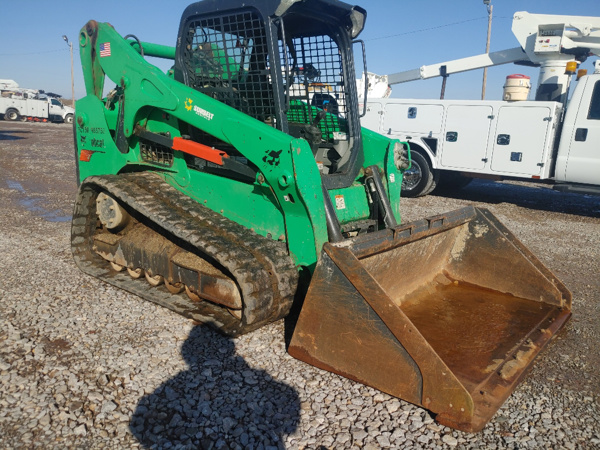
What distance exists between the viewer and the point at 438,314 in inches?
152

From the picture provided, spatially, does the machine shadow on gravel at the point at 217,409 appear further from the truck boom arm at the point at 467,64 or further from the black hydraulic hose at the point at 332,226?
the truck boom arm at the point at 467,64

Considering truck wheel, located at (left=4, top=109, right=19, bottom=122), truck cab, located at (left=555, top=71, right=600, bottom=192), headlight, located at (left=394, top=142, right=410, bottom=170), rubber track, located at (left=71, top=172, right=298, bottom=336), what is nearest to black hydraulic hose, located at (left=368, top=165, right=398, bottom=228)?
headlight, located at (left=394, top=142, right=410, bottom=170)

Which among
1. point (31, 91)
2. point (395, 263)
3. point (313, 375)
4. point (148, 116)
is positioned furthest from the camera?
point (31, 91)

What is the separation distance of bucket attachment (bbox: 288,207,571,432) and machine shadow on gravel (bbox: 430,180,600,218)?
6.11m

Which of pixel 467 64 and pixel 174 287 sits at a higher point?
pixel 467 64

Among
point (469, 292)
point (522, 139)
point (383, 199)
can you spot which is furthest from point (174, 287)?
point (522, 139)

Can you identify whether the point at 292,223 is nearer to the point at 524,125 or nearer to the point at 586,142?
the point at 524,125

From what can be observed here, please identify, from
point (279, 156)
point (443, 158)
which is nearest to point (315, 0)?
point (279, 156)

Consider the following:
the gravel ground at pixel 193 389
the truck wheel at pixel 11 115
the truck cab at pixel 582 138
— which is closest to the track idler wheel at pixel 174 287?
the gravel ground at pixel 193 389

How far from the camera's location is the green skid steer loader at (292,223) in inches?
118

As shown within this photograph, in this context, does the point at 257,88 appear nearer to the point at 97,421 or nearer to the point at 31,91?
the point at 97,421

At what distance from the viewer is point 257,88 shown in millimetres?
4105

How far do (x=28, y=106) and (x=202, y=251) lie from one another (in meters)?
33.9

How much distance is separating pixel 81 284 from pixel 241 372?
2173mm
